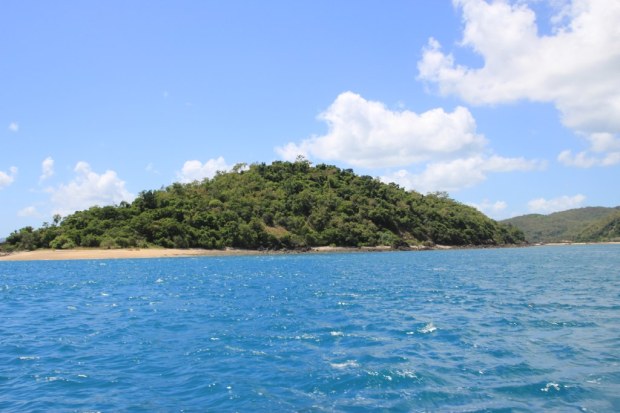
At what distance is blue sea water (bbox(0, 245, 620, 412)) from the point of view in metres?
13.3

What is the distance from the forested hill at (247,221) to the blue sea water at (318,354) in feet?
327

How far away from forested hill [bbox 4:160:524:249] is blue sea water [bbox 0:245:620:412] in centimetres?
9954

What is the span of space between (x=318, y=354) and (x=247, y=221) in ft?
463

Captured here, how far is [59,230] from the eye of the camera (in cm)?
12650

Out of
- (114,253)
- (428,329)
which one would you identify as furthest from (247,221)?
(428,329)

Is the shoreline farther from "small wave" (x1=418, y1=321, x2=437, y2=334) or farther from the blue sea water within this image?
"small wave" (x1=418, y1=321, x2=437, y2=334)

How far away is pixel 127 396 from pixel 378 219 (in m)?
170

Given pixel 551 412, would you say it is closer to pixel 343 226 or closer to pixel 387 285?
pixel 387 285

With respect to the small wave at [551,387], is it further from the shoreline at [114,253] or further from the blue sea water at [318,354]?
the shoreline at [114,253]

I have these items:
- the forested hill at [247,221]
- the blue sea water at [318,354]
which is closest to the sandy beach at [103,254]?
the forested hill at [247,221]

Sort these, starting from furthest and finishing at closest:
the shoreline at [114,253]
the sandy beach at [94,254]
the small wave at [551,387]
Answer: the shoreline at [114,253] < the sandy beach at [94,254] < the small wave at [551,387]

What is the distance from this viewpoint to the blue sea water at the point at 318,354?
43.7ft

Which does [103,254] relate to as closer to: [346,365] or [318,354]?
[318,354]

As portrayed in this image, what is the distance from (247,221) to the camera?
518 feet
